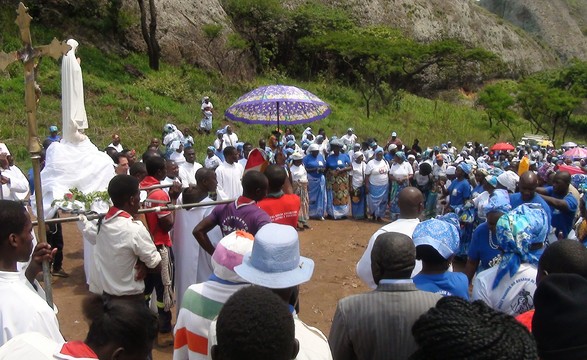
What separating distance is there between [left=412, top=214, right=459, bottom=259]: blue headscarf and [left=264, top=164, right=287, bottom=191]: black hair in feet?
6.49

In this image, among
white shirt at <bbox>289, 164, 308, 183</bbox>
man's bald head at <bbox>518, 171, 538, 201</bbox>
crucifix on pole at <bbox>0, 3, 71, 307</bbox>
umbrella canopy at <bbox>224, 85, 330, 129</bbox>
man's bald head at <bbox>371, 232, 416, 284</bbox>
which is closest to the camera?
Answer: man's bald head at <bbox>371, 232, 416, 284</bbox>

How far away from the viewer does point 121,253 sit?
422cm

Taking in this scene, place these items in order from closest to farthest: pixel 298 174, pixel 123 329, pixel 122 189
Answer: pixel 123 329 < pixel 122 189 < pixel 298 174

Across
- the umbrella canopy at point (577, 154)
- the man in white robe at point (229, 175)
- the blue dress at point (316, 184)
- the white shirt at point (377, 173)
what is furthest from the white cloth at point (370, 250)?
the umbrella canopy at point (577, 154)

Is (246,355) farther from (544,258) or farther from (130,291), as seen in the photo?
(130,291)

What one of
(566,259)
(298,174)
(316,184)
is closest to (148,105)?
(316,184)

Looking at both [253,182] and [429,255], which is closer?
[429,255]

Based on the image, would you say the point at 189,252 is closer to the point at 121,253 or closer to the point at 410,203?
the point at 121,253

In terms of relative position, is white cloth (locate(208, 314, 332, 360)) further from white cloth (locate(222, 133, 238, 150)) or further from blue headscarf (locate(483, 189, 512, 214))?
white cloth (locate(222, 133, 238, 150))

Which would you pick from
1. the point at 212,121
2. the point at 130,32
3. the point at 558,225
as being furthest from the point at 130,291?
the point at 130,32

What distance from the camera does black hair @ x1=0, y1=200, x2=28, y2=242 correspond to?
2.71 m

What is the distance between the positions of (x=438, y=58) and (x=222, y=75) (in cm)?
1289

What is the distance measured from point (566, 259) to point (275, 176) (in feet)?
9.15

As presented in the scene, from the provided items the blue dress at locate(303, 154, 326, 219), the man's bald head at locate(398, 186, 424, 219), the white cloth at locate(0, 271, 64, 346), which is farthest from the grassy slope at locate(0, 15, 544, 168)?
→ the white cloth at locate(0, 271, 64, 346)
